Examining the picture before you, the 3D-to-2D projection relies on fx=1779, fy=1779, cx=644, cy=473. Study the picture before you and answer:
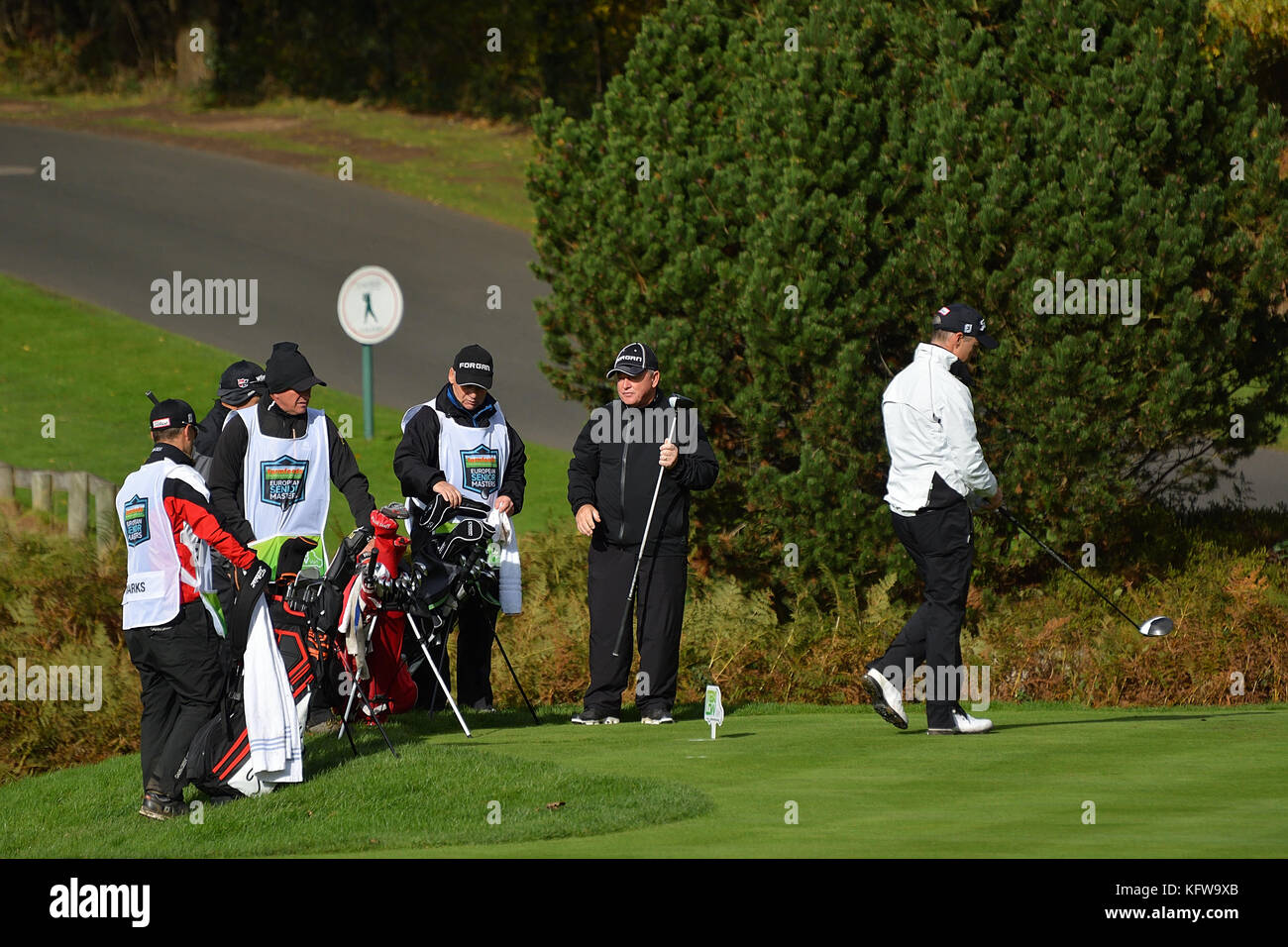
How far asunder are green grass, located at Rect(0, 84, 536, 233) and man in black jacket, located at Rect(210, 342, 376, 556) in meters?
21.7

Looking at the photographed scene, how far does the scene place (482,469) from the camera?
34.1 feet

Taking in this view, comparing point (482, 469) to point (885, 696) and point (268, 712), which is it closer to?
point (268, 712)

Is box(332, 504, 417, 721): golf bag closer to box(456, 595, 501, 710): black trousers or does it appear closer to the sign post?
→ box(456, 595, 501, 710): black trousers

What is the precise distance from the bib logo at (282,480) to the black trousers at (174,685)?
1.30 metres

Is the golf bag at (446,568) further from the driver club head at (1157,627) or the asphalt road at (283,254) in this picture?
the asphalt road at (283,254)

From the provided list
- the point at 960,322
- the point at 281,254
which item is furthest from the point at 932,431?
the point at 281,254

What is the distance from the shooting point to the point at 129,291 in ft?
88.3

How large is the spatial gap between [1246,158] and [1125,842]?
299 inches

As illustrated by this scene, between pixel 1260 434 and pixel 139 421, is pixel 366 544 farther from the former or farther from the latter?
pixel 139 421

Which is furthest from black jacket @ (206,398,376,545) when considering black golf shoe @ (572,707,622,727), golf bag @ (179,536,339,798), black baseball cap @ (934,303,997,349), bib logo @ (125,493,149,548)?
black baseball cap @ (934,303,997,349)

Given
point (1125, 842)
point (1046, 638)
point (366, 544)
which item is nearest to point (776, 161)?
point (1046, 638)

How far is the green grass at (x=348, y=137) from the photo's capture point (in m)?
33.2

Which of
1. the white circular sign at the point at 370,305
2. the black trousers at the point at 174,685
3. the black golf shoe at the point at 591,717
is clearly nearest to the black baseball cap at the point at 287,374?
the black trousers at the point at 174,685
